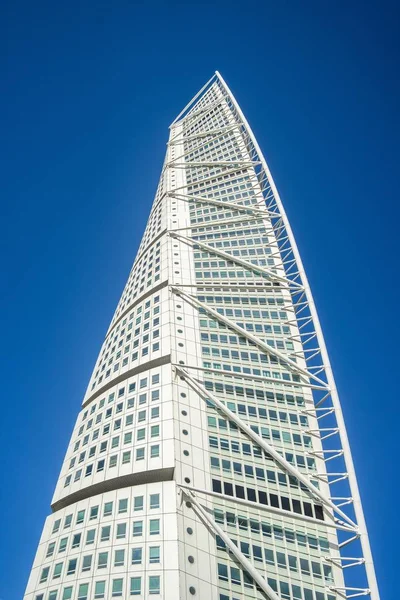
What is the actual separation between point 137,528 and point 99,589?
5.39 m

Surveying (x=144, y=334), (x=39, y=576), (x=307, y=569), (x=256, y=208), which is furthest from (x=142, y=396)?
(x=256, y=208)

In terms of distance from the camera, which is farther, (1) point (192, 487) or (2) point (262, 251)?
(2) point (262, 251)

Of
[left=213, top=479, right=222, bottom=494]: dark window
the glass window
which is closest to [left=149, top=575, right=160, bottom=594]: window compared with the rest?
[left=213, top=479, right=222, bottom=494]: dark window

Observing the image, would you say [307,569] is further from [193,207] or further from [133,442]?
[193,207]

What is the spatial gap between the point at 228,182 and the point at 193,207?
10.1 metres

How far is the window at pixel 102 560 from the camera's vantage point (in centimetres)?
4704

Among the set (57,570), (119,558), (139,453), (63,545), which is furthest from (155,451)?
(57,570)

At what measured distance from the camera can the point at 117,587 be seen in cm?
4519

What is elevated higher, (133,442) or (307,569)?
(133,442)

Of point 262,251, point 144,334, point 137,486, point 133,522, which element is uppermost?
point 262,251

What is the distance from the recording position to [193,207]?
98125mm

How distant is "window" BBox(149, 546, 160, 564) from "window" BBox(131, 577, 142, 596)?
5.35 feet

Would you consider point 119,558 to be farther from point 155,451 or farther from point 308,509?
point 308,509

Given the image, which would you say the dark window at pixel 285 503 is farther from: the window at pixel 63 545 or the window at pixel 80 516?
the window at pixel 63 545
